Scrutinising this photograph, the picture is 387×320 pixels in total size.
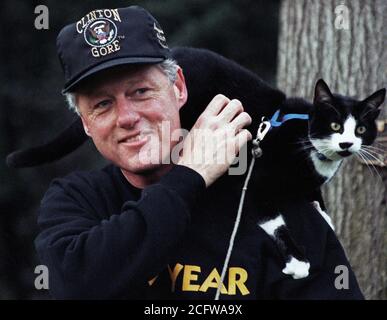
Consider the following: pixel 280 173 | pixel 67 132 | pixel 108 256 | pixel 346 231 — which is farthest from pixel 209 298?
pixel 346 231

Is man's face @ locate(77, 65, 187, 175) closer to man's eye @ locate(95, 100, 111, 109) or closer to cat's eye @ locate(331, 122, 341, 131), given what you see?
man's eye @ locate(95, 100, 111, 109)

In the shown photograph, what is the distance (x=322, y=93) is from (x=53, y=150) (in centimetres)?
88

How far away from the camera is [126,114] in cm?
184

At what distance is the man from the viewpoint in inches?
67.6

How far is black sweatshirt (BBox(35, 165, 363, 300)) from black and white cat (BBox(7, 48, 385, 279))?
0.13m

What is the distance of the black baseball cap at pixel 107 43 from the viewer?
5.90ft

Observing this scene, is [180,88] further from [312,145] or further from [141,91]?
[312,145]

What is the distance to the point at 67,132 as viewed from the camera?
2.43 meters

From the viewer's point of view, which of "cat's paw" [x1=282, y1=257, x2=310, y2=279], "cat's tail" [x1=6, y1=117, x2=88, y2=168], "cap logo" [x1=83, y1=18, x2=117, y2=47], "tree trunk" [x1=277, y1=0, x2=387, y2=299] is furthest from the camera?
"tree trunk" [x1=277, y1=0, x2=387, y2=299]

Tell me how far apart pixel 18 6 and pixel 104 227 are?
16.6 feet

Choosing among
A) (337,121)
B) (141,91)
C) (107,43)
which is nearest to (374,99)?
(337,121)

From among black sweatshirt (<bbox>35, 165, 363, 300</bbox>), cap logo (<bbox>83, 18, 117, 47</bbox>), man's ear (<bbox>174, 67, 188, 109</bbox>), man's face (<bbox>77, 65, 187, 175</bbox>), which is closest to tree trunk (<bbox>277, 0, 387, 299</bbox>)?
black sweatshirt (<bbox>35, 165, 363, 300</bbox>)

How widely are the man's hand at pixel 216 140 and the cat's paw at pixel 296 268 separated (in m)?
0.30
